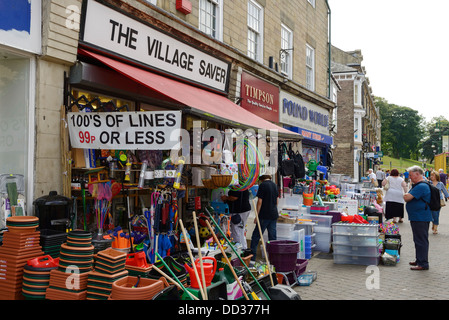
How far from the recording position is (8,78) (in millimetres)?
6145

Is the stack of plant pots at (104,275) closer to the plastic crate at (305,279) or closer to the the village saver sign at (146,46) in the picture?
the plastic crate at (305,279)

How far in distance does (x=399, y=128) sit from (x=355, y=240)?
94532 millimetres

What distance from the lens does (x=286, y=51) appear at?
49.3ft

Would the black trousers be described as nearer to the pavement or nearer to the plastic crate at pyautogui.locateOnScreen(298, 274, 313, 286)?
the pavement

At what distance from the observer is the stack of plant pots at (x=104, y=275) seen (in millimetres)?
4484

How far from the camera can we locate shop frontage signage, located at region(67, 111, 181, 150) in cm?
574

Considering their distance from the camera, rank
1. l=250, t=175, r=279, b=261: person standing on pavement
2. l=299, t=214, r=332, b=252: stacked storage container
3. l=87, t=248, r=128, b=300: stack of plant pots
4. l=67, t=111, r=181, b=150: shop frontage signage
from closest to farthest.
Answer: l=87, t=248, r=128, b=300: stack of plant pots → l=67, t=111, r=181, b=150: shop frontage signage → l=250, t=175, r=279, b=261: person standing on pavement → l=299, t=214, r=332, b=252: stacked storage container

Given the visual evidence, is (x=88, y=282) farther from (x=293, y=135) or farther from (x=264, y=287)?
(x=293, y=135)

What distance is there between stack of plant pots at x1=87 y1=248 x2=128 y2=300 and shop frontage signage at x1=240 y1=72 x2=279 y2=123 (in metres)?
7.78

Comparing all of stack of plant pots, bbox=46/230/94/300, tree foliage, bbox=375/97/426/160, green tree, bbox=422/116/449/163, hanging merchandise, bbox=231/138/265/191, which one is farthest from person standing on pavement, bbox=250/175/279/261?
green tree, bbox=422/116/449/163

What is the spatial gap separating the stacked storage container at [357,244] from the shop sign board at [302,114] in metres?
6.60

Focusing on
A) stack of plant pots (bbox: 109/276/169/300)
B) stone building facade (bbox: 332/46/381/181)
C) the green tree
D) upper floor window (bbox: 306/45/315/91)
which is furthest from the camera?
the green tree

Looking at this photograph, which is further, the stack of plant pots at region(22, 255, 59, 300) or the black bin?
the black bin

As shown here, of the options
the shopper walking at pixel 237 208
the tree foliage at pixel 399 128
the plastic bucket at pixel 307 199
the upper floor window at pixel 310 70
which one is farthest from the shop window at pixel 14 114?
the tree foliage at pixel 399 128
